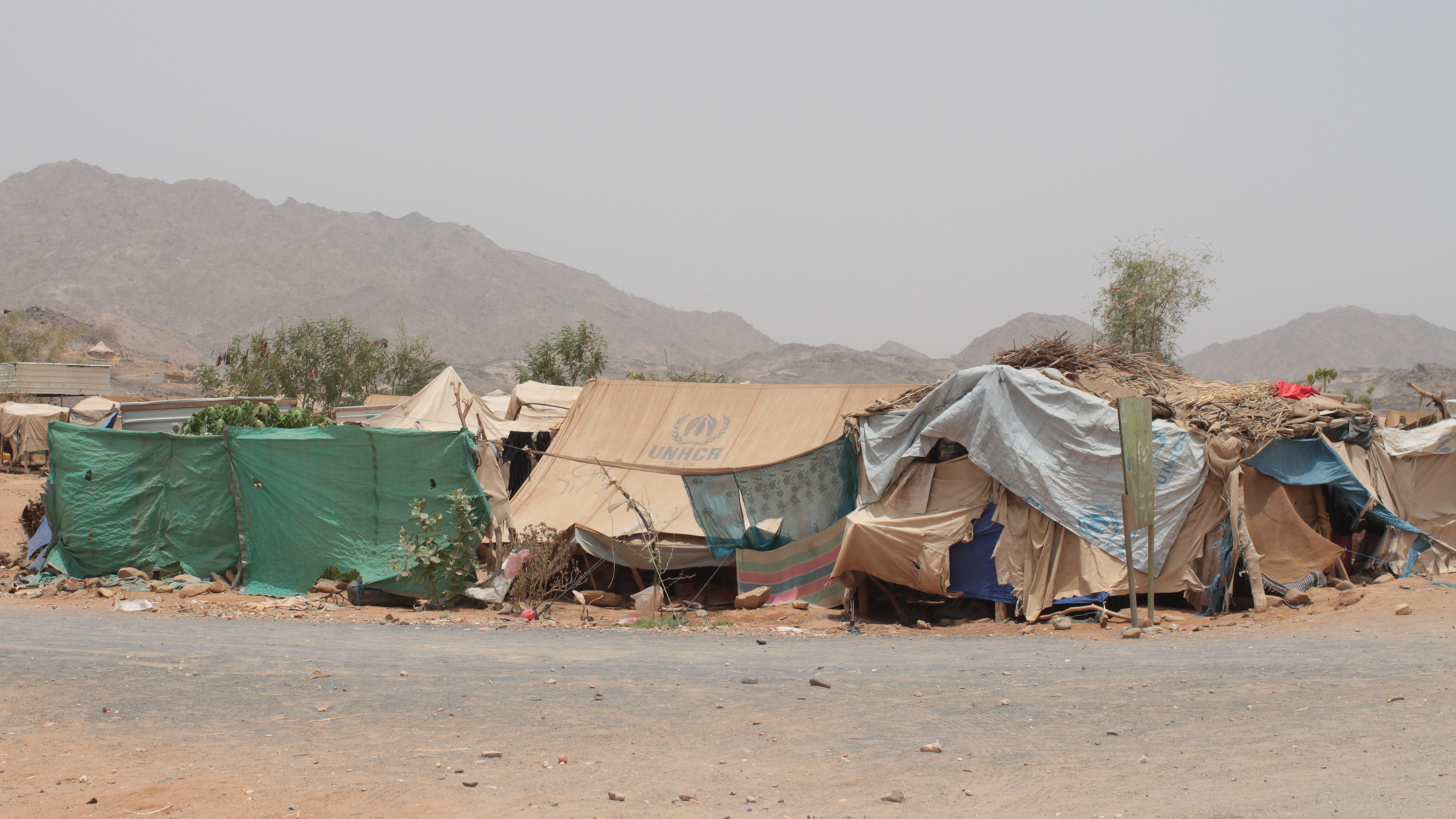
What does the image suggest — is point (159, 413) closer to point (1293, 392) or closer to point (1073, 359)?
point (1073, 359)

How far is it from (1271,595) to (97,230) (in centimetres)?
14268

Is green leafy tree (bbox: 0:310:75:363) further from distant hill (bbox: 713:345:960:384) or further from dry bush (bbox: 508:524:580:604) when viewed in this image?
dry bush (bbox: 508:524:580:604)

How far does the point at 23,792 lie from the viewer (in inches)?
172

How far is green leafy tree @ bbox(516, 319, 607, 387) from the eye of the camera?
4094 cm

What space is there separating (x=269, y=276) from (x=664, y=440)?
11993 centimetres

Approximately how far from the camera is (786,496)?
10.6 m

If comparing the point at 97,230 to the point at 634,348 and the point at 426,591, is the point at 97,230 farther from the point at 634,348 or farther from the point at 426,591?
the point at 426,591

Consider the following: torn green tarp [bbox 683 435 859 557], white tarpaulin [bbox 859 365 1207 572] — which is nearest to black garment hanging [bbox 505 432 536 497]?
torn green tarp [bbox 683 435 859 557]

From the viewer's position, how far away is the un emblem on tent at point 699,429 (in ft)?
42.7

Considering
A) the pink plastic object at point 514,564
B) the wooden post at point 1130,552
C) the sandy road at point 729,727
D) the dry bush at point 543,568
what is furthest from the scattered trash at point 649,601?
the wooden post at point 1130,552

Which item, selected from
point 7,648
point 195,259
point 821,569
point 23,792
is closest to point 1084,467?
point 821,569

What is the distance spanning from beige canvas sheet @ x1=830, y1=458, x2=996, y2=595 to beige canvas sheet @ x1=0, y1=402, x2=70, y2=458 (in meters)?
25.9

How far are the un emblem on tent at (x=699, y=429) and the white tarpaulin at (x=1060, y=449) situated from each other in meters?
3.65

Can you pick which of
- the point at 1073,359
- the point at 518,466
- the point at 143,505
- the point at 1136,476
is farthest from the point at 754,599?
the point at 518,466
